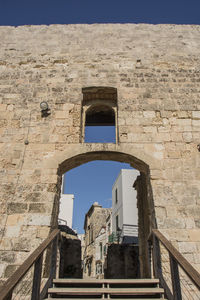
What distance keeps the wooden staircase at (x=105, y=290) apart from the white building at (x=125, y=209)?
38.0 feet

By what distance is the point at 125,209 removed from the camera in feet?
54.0

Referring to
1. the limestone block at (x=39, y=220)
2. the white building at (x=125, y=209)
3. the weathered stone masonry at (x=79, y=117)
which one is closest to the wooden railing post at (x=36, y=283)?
the weathered stone masonry at (x=79, y=117)

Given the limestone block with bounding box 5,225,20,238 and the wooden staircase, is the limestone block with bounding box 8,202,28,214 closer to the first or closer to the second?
the limestone block with bounding box 5,225,20,238

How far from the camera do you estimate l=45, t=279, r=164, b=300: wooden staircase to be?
3145mm

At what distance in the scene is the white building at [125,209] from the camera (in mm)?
15516

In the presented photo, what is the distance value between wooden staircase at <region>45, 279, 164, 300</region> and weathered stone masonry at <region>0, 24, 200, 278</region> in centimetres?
83

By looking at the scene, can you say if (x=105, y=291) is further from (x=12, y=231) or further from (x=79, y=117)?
(x=79, y=117)

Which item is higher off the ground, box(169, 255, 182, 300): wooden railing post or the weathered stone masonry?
the weathered stone masonry

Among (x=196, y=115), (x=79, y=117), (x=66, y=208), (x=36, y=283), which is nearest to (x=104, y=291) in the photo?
(x=36, y=283)

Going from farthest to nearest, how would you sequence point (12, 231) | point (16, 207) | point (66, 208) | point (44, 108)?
point (66, 208) < point (44, 108) < point (16, 207) < point (12, 231)

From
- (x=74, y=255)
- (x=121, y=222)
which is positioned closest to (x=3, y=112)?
(x=74, y=255)

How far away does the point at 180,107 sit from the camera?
17.4 feet

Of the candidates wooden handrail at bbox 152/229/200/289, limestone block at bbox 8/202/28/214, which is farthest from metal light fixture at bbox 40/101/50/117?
wooden handrail at bbox 152/229/200/289

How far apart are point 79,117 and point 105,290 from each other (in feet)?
11.5
